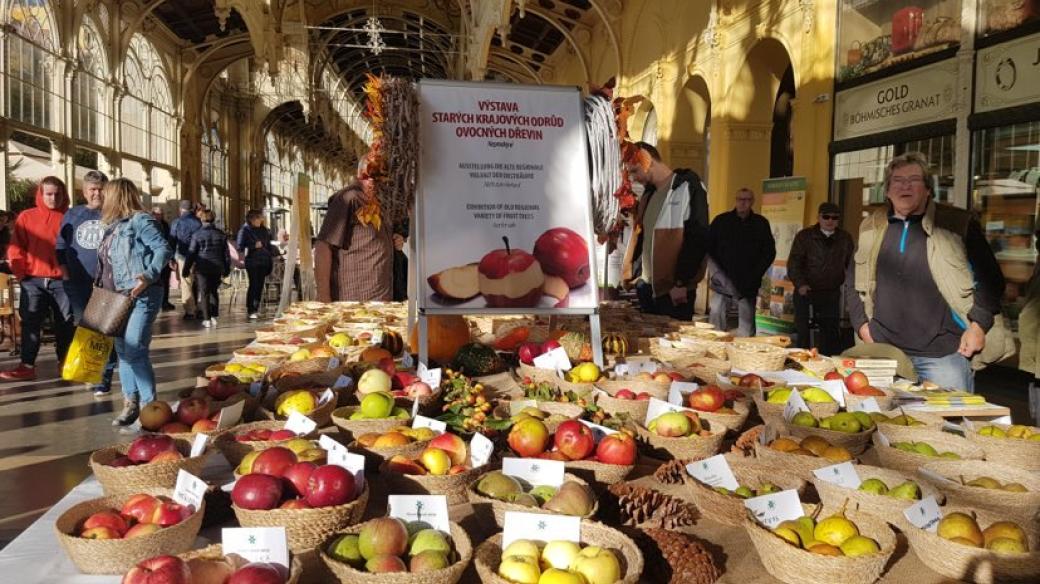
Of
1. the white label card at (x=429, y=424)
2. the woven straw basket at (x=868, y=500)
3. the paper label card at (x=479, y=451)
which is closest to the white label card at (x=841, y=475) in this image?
the woven straw basket at (x=868, y=500)

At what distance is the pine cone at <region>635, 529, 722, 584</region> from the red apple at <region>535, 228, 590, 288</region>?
1.86 m

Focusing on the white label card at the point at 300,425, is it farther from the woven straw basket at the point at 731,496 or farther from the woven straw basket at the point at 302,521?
the woven straw basket at the point at 731,496

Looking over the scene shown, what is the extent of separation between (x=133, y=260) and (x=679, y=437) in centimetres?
400

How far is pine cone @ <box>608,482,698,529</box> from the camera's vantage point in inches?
67.4

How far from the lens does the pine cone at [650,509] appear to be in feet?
5.62

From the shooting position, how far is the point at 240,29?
21.3 m

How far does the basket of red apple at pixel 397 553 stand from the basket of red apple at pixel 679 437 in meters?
0.84

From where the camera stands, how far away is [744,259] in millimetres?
7062

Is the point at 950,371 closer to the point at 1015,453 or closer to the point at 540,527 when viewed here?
the point at 1015,453

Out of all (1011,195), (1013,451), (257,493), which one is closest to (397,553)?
(257,493)

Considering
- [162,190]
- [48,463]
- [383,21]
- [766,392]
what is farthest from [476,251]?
[383,21]

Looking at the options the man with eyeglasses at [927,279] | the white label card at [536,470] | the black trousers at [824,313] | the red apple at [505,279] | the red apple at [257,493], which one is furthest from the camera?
the black trousers at [824,313]

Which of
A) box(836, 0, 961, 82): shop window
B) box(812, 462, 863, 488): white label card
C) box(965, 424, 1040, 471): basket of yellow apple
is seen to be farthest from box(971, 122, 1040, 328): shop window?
box(812, 462, 863, 488): white label card

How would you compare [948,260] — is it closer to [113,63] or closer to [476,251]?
[476,251]
